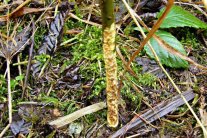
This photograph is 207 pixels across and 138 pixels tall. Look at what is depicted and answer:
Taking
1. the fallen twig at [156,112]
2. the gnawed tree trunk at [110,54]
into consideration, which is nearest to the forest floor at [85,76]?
the fallen twig at [156,112]

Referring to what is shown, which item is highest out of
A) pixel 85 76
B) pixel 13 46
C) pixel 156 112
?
pixel 13 46

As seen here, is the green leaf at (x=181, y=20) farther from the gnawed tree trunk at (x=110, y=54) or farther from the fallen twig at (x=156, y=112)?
the gnawed tree trunk at (x=110, y=54)

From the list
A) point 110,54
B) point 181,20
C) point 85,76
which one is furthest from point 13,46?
point 181,20

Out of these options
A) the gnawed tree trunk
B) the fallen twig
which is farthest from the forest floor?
the gnawed tree trunk

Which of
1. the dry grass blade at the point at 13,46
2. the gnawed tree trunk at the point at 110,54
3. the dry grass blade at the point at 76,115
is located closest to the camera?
the gnawed tree trunk at the point at 110,54

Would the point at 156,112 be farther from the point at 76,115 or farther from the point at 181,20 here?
the point at 181,20
